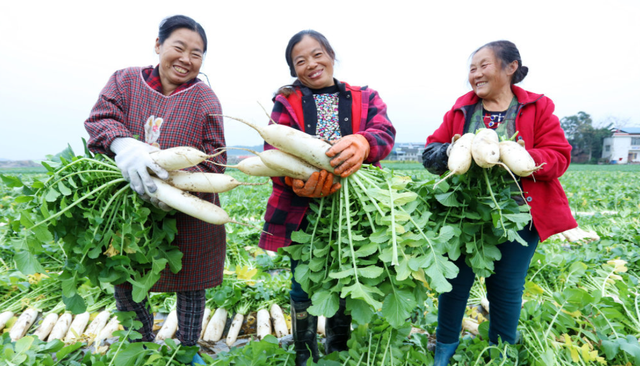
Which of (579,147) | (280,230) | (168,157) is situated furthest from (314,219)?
(579,147)

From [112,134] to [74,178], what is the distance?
247 mm

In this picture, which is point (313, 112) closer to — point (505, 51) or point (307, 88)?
point (307, 88)

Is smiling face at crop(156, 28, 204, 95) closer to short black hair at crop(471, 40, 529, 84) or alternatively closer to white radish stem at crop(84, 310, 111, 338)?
short black hair at crop(471, 40, 529, 84)

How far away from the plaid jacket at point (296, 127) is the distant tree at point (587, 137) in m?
59.7

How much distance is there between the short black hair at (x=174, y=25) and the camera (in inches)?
64.8

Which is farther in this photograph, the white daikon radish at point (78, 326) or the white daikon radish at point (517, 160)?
the white daikon radish at point (78, 326)

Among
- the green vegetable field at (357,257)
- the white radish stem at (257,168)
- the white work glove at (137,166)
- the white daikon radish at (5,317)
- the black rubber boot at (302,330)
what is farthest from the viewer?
the white daikon radish at (5,317)

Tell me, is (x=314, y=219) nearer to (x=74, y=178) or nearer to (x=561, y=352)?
(x=74, y=178)

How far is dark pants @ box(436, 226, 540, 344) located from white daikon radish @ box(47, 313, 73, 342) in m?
2.71

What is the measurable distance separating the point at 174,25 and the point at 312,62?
0.72 meters

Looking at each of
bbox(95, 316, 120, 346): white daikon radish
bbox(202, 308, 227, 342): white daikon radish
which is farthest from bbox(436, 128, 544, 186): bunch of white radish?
bbox(95, 316, 120, 346): white daikon radish

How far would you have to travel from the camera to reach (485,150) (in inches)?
50.3

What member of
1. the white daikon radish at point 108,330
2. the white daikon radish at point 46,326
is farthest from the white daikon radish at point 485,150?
the white daikon radish at point 46,326

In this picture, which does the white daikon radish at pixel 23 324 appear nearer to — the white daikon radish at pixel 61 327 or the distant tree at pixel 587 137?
the white daikon radish at pixel 61 327
